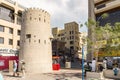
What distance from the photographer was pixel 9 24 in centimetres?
5050

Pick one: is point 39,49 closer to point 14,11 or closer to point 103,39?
point 103,39

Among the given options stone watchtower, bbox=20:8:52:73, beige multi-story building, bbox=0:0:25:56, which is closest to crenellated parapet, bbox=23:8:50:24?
stone watchtower, bbox=20:8:52:73

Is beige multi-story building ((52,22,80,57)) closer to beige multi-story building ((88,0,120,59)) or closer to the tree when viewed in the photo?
beige multi-story building ((88,0,120,59))

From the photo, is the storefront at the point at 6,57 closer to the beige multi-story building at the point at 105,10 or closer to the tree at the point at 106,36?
the beige multi-story building at the point at 105,10

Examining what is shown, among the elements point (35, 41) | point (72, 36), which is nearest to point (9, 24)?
point (35, 41)

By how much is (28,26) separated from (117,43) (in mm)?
13559

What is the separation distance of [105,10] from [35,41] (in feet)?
66.8

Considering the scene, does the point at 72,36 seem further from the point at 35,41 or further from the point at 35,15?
the point at 35,41

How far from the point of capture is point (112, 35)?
22484mm

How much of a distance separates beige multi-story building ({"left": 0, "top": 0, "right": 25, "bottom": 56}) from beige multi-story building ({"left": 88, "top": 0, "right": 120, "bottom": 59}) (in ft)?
68.9

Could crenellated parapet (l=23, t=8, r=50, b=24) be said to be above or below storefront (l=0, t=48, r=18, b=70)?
above

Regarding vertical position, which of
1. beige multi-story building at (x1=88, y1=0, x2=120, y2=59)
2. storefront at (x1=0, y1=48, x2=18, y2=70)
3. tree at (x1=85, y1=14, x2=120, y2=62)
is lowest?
storefront at (x1=0, y1=48, x2=18, y2=70)

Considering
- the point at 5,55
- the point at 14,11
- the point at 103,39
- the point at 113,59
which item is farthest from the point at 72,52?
the point at 103,39

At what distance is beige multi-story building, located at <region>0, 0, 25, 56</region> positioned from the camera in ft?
158
